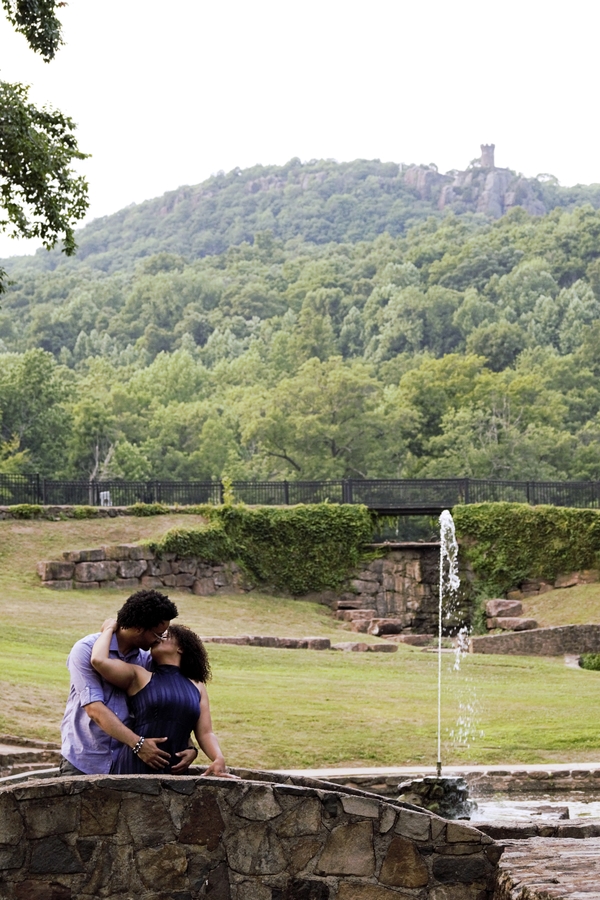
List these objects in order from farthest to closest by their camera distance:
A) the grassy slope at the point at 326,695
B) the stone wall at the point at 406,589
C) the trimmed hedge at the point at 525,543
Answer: the trimmed hedge at the point at 525,543, the stone wall at the point at 406,589, the grassy slope at the point at 326,695

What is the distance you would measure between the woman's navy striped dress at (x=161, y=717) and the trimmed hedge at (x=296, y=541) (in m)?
27.8

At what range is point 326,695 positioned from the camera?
1741cm

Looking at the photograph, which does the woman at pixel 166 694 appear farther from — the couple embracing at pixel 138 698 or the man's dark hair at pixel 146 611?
the man's dark hair at pixel 146 611

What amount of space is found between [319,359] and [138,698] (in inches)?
3395

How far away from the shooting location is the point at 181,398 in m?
89.6

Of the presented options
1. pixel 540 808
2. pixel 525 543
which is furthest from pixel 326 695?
pixel 525 543

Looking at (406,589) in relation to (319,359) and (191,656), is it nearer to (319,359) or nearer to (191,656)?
(191,656)

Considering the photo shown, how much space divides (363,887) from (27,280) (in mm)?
144031

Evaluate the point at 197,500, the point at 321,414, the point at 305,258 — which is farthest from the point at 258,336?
the point at 197,500

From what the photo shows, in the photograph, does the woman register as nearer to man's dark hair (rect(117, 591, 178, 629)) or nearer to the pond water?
man's dark hair (rect(117, 591, 178, 629))

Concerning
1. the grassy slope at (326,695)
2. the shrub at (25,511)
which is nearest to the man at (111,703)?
the grassy slope at (326,695)

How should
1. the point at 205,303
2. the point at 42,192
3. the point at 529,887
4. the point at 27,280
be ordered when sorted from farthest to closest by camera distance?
the point at 27,280, the point at 205,303, the point at 42,192, the point at 529,887

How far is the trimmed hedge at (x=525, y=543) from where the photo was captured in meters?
35.8

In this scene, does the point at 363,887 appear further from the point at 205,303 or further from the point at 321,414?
the point at 205,303
